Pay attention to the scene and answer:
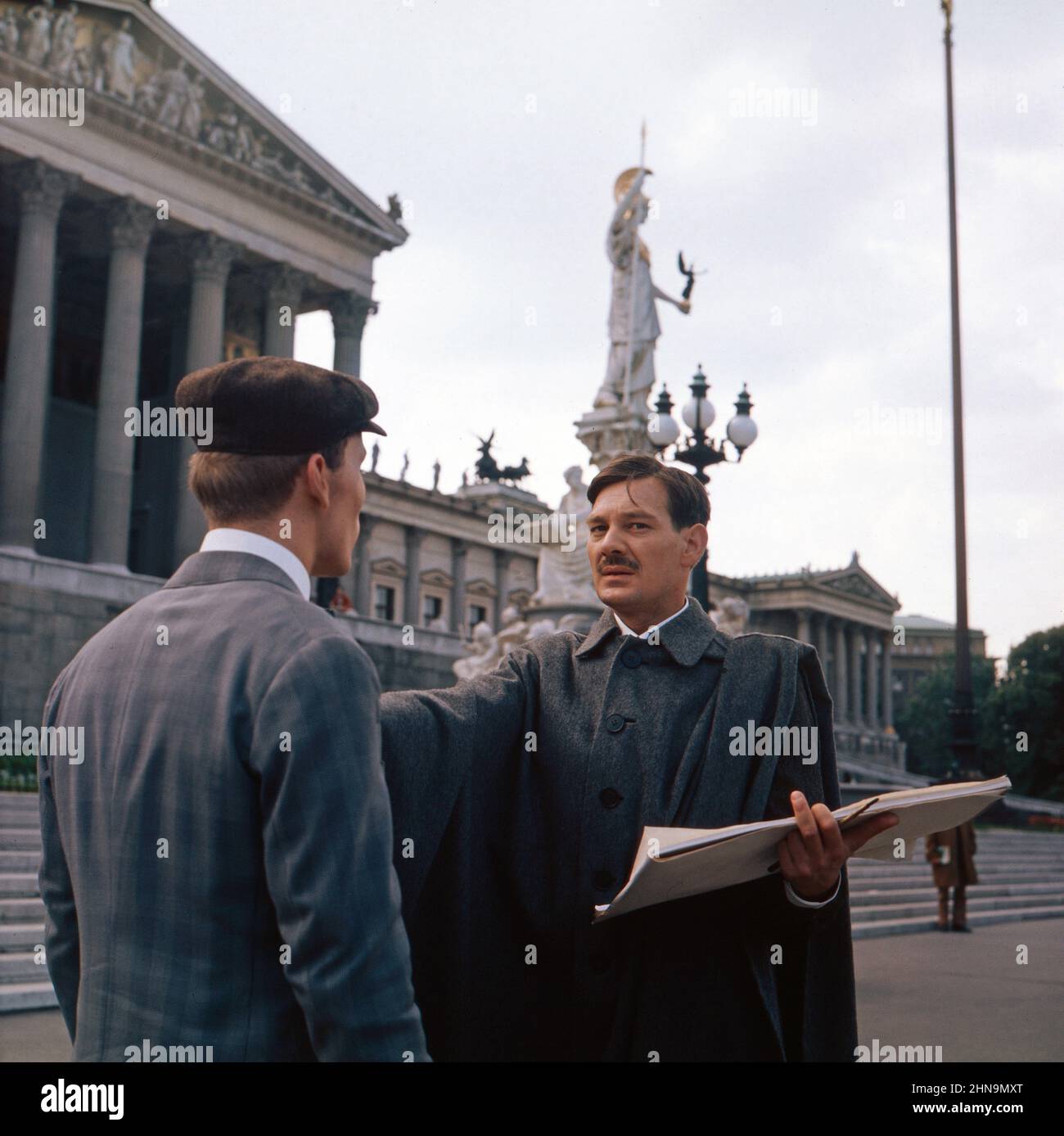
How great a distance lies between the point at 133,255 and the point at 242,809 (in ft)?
117

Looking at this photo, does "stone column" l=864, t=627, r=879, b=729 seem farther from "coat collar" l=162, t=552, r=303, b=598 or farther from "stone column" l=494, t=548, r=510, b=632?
"coat collar" l=162, t=552, r=303, b=598

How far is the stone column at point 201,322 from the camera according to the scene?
1420 inches

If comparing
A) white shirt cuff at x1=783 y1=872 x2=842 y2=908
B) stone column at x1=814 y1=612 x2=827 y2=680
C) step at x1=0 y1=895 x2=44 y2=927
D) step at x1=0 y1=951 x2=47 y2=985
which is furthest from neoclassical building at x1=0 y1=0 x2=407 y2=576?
stone column at x1=814 y1=612 x2=827 y2=680

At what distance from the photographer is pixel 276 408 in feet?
7.37

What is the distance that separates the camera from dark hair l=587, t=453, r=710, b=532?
3232mm

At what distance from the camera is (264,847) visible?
2029mm

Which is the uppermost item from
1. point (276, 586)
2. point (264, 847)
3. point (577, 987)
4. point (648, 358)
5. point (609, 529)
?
point (648, 358)

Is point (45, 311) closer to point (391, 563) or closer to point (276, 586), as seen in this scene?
point (391, 563)


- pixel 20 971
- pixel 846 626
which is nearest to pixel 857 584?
pixel 846 626

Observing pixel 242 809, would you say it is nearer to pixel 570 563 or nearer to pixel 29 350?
pixel 570 563

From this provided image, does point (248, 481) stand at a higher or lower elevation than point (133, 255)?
lower

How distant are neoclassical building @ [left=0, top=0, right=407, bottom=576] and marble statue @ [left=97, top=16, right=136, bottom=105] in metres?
0.05

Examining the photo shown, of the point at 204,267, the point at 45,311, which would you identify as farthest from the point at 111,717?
the point at 204,267
